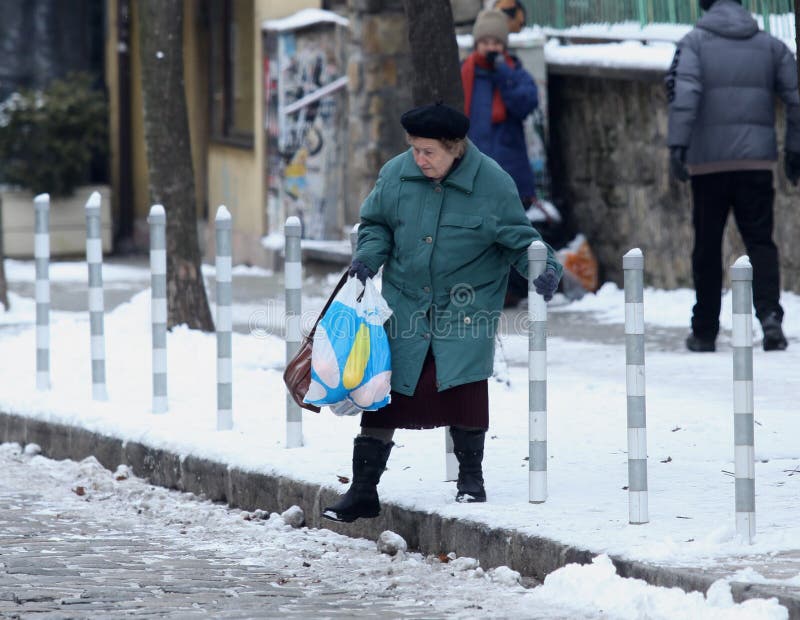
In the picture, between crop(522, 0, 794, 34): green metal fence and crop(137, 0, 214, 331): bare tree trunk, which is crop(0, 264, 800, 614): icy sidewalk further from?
crop(522, 0, 794, 34): green metal fence

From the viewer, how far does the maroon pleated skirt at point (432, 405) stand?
653 centimetres

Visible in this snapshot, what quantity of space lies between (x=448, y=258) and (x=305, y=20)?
31.8 ft

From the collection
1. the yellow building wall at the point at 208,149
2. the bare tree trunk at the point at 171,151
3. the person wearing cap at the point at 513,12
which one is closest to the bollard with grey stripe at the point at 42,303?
the bare tree trunk at the point at 171,151

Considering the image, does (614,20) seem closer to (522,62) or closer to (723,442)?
(522,62)

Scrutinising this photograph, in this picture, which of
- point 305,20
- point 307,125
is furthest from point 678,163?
point 307,125

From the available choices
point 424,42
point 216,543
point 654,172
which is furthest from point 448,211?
point 654,172

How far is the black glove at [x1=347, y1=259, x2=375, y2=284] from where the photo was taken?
6.49 m

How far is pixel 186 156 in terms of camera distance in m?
11.5

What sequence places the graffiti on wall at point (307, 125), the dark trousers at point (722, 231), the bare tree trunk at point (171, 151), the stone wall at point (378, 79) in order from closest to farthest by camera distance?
the dark trousers at point (722, 231) → the bare tree trunk at point (171, 151) → the stone wall at point (378, 79) → the graffiti on wall at point (307, 125)

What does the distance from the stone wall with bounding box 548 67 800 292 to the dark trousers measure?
5.61 feet

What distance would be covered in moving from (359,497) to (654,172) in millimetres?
6926

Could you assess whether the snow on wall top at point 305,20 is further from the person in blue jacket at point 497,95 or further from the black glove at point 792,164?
the black glove at point 792,164

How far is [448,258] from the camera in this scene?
652 cm

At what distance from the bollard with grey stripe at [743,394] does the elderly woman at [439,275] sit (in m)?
0.93
